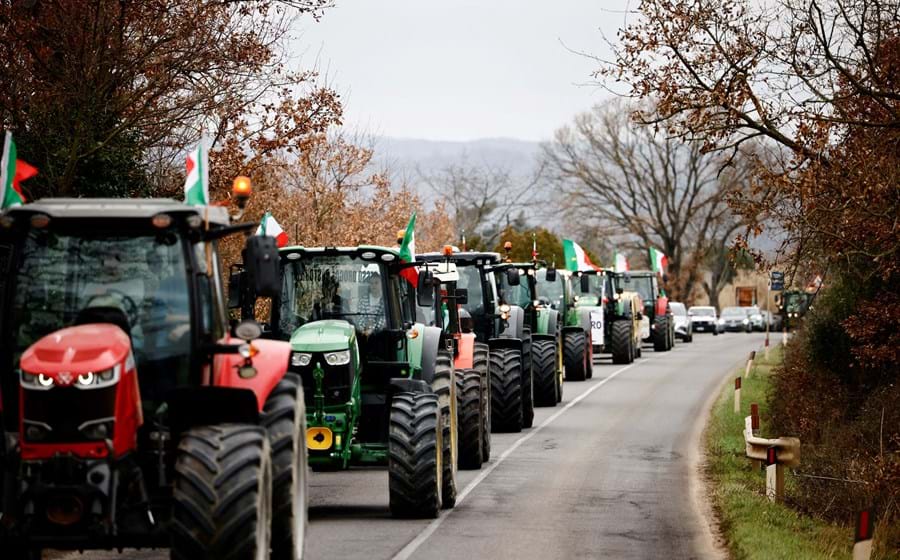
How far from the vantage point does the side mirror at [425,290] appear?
661 inches

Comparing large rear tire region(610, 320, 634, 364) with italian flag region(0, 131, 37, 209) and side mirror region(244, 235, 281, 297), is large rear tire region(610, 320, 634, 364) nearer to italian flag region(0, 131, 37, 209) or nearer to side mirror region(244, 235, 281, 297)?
italian flag region(0, 131, 37, 209)

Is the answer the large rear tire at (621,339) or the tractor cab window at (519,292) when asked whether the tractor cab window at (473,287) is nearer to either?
the tractor cab window at (519,292)

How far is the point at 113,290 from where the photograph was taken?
A: 9.59 m

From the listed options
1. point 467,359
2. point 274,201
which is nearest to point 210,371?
point 467,359

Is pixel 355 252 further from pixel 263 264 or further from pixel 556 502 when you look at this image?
pixel 263 264

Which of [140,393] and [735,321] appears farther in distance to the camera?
[735,321]

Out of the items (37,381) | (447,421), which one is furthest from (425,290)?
(37,381)

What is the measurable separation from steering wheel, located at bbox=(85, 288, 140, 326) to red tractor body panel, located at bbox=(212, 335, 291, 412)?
69cm

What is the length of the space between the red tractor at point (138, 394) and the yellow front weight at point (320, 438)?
4122 mm

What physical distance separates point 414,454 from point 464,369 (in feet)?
18.3

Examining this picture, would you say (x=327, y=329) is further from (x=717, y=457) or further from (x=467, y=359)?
(x=717, y=457)

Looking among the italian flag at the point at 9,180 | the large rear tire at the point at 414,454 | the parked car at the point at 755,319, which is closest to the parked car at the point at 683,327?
the parked car at the point at 755,319

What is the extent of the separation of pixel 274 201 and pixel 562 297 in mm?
7447

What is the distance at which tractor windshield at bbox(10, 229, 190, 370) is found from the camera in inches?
376
